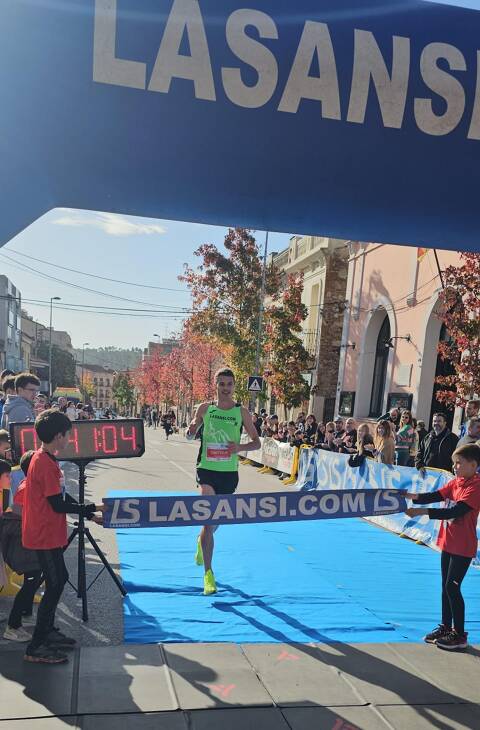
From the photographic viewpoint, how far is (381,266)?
69.8ft

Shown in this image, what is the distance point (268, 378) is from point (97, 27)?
24.7 m

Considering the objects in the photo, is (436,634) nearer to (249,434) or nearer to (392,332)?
(249,434)

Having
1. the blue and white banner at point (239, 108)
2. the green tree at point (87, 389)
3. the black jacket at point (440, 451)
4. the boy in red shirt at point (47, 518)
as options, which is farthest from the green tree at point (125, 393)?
the blue and white banner at point (239, 108)

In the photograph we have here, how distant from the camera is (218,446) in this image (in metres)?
5.72

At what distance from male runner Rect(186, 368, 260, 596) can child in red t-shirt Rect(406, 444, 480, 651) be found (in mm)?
1916

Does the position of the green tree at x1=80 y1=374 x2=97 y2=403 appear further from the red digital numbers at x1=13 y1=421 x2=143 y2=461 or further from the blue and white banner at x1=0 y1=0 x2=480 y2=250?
the blue and white banner at x1=0 y1=0 x2=480 y2=250

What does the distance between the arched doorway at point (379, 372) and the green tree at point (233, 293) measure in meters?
7.67

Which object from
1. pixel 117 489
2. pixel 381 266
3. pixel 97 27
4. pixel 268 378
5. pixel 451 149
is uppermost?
pixel 381 266

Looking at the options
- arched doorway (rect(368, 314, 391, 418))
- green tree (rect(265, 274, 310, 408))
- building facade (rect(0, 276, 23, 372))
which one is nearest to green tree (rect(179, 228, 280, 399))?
green tree (rect(265, 274, 310, 408))

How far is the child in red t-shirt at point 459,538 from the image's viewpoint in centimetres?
458

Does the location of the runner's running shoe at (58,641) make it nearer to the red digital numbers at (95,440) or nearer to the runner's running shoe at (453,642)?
the red digital numbers at (95,440)

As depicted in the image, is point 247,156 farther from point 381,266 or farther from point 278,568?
point 381,266

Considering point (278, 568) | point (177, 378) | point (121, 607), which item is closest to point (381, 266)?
point (278, 568)

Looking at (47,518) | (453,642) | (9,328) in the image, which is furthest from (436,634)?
(9,328)
